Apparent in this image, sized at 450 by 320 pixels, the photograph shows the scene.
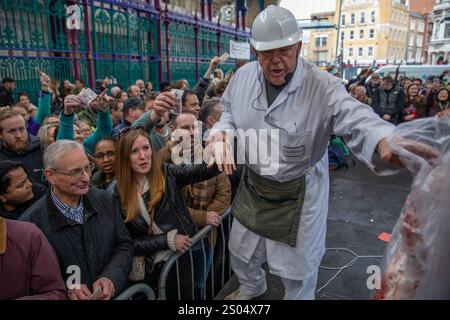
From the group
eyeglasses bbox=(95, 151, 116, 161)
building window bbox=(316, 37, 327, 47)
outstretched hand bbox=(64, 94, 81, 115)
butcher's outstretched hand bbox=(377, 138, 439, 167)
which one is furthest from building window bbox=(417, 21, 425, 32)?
butcher's outstretched hand bbox=(377, 138, 439, 167)

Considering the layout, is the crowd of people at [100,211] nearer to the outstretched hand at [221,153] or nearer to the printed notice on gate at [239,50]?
the outstretched hand at [221,153]

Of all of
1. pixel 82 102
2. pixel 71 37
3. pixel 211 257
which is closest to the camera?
pixel 211 257

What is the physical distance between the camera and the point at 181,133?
10.0 feet

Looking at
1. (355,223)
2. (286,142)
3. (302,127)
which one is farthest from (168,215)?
(355,223)

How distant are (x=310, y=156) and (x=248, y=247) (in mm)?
751

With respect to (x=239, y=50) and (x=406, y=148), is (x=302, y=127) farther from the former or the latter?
(x=239, y=50)

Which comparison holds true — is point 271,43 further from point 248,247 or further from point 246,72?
point 248,247

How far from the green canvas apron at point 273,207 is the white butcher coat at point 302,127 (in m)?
0.04

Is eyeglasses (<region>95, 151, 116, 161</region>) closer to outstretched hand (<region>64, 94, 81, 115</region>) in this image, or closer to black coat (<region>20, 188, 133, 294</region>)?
outstretched hand (<region>64, 94, 81, 115</region>)

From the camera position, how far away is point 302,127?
2.03 meters

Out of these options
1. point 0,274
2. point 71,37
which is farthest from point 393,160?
point 71,37

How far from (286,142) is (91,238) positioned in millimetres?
1278

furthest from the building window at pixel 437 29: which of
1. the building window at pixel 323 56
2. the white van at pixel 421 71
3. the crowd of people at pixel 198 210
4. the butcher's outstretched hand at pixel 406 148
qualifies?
the butcher's outstretched hand at pixel 406 148

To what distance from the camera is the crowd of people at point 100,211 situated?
1785 mm
